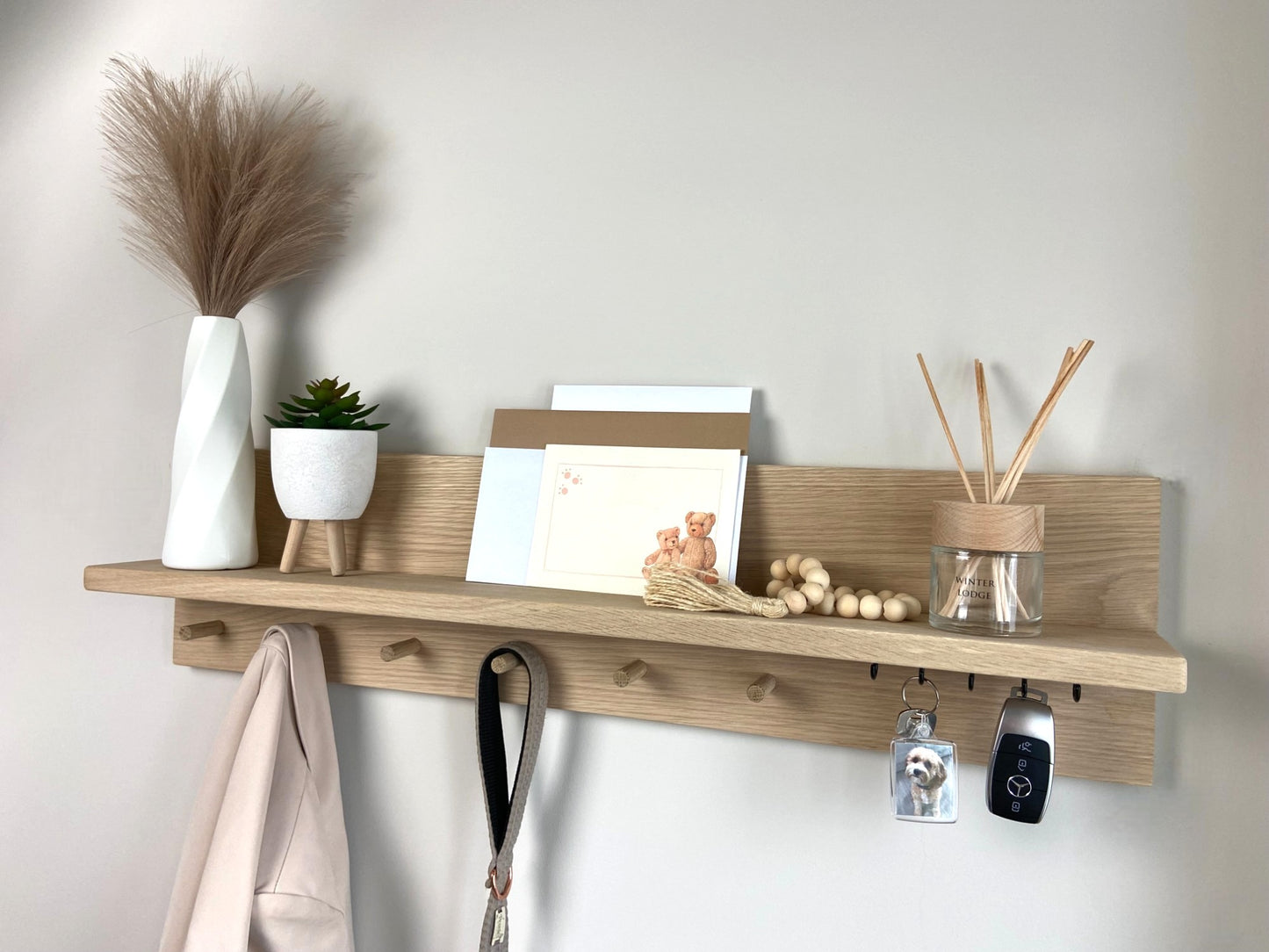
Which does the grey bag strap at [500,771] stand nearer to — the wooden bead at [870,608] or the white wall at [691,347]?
the white wall at [691,347]

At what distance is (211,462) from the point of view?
0.85m

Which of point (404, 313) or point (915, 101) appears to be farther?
point (404, 313)

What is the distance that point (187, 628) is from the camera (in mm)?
933

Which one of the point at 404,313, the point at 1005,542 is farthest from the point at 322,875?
the point at 1005,542

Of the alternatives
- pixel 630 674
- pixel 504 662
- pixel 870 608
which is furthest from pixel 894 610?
pixel 504 662

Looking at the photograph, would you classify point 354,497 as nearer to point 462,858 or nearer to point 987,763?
point 462,858

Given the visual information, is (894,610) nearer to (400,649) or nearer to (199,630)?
(400,649)

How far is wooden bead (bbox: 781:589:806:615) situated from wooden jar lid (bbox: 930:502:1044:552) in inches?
4.7

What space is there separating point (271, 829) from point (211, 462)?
0.37 meters

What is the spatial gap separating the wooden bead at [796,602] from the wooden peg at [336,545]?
17.3 inches

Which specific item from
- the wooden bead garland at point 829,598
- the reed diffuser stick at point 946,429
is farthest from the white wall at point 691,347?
the wooden bead garland at point 829,598

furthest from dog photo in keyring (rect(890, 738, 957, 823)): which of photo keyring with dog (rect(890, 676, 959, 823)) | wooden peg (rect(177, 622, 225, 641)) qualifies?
wooden peg (rect(177, 622, 225, 641))

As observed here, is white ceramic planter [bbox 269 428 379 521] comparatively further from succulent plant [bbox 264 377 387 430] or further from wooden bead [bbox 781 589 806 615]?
wooden bead [bbox 781 589 806 615]

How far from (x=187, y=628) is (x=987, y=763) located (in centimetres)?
82
